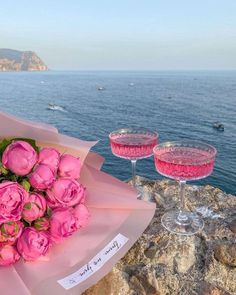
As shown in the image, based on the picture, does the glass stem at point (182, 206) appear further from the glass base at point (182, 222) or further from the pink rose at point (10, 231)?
the pink rose at point (10, 231)

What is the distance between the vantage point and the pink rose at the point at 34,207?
2.22 metres

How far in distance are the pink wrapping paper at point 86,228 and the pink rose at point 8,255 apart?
5 centimetres

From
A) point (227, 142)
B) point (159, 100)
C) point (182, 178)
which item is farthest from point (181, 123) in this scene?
point (182, 178)

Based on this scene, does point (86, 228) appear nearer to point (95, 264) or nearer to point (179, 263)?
point (95, 264)

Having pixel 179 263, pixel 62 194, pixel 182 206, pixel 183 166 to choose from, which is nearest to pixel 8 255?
pixel 62 194

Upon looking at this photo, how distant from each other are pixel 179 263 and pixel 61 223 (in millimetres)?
1209

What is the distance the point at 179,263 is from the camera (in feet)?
9.77

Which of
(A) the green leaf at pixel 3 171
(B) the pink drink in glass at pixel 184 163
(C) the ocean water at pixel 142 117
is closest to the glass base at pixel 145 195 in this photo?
(B) the pink drink in glass at pixel 184 163

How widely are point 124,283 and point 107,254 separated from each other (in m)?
0.44

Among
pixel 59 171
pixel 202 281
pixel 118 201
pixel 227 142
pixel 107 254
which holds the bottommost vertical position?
pixel 227 142

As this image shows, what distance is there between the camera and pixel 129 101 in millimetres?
107812

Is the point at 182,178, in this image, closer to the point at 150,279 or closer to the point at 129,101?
the point at 150,279

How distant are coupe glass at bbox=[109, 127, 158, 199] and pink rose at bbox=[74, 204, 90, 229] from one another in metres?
1.26

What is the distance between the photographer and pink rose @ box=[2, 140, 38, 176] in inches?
88.4
